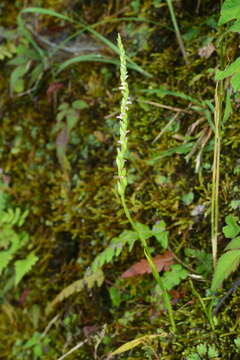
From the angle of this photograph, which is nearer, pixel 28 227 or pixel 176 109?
pixel 176 109

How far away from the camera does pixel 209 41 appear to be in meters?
2.47

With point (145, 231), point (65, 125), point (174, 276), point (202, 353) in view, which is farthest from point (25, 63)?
point (202, 353)

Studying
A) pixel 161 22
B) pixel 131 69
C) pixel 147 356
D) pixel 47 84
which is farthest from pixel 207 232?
pixel 47 84

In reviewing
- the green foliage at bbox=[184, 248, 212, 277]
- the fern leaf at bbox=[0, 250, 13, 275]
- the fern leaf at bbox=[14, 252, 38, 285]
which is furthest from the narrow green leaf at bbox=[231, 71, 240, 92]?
the fern leaf at bbox=[0, 250, 13, 275]

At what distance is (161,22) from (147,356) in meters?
1.96

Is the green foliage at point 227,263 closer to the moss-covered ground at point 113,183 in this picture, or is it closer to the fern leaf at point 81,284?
the moss-covered ground at point 113,183

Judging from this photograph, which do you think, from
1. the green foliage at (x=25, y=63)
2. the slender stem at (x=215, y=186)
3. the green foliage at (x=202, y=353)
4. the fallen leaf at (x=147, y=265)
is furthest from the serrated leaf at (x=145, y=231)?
the green foliage at (x=25, y=63)

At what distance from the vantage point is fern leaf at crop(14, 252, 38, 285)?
8.98ft

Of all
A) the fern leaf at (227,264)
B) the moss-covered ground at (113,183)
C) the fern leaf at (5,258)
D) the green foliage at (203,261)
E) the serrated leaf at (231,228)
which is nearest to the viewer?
the fern leaf at (227,264)

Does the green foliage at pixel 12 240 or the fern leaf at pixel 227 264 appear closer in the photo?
the fern leaf at pixel 227 264

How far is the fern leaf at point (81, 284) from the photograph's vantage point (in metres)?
2.51

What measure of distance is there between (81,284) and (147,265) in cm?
47

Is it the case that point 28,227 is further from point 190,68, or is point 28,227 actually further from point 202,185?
point 190,68

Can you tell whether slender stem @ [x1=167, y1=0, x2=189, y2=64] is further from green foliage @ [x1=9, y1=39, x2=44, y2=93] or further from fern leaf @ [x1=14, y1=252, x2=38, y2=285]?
fern leaf @ [x1=14, y1=252, x2=38, y2=285]
